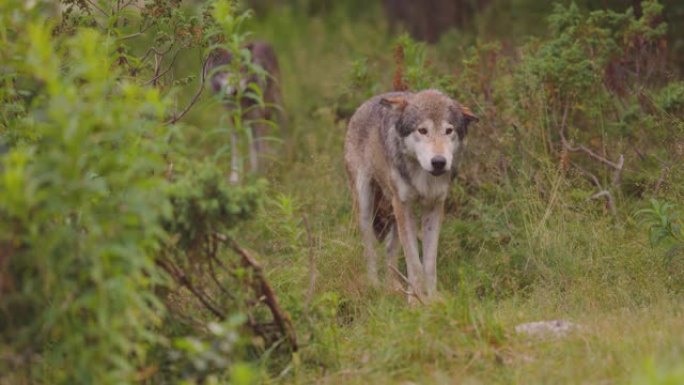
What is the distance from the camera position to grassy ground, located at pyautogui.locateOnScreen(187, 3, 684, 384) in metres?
5.80

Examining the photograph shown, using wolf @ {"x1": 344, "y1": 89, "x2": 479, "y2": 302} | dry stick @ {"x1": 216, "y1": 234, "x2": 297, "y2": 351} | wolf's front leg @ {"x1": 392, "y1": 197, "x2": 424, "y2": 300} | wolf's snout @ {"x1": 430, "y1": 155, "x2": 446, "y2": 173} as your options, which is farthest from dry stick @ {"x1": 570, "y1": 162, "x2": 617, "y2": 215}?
dry stick @ {"x1": 216, "y1": 234, "x2": 297, "y2": 351}

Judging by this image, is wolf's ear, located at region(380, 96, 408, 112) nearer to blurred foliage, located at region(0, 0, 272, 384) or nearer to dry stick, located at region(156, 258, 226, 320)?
blurred foliage, located at region(0, 0, 272, 384)

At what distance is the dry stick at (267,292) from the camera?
581cm

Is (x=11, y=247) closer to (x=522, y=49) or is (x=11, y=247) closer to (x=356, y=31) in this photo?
(x=522, y=49)

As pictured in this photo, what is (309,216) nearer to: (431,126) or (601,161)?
(431,126)

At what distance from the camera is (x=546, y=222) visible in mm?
8258

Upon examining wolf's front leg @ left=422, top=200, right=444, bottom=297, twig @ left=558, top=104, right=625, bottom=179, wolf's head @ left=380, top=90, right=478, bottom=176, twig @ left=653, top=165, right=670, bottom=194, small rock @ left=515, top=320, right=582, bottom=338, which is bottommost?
small rock @ left=515, top=320, right=582, bottom=338

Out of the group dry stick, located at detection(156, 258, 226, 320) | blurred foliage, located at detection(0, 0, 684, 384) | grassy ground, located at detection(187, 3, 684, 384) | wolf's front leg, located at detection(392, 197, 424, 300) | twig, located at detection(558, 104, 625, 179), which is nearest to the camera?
blurred foliage, located at detection(0, 0, 684, 384)

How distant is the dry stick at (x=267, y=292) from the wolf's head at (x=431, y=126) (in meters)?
1.96

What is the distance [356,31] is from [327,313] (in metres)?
10.1

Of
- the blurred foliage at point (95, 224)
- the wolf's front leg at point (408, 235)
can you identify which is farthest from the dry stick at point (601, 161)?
the blurred foliage at point (95, 224)

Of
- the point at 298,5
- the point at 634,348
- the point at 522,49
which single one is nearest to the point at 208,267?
the point at 634,348

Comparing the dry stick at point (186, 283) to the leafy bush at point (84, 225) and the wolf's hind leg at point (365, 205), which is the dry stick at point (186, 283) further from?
the wolf's hind leg at point (365, 205)

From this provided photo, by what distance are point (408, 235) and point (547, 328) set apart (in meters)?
2.05
